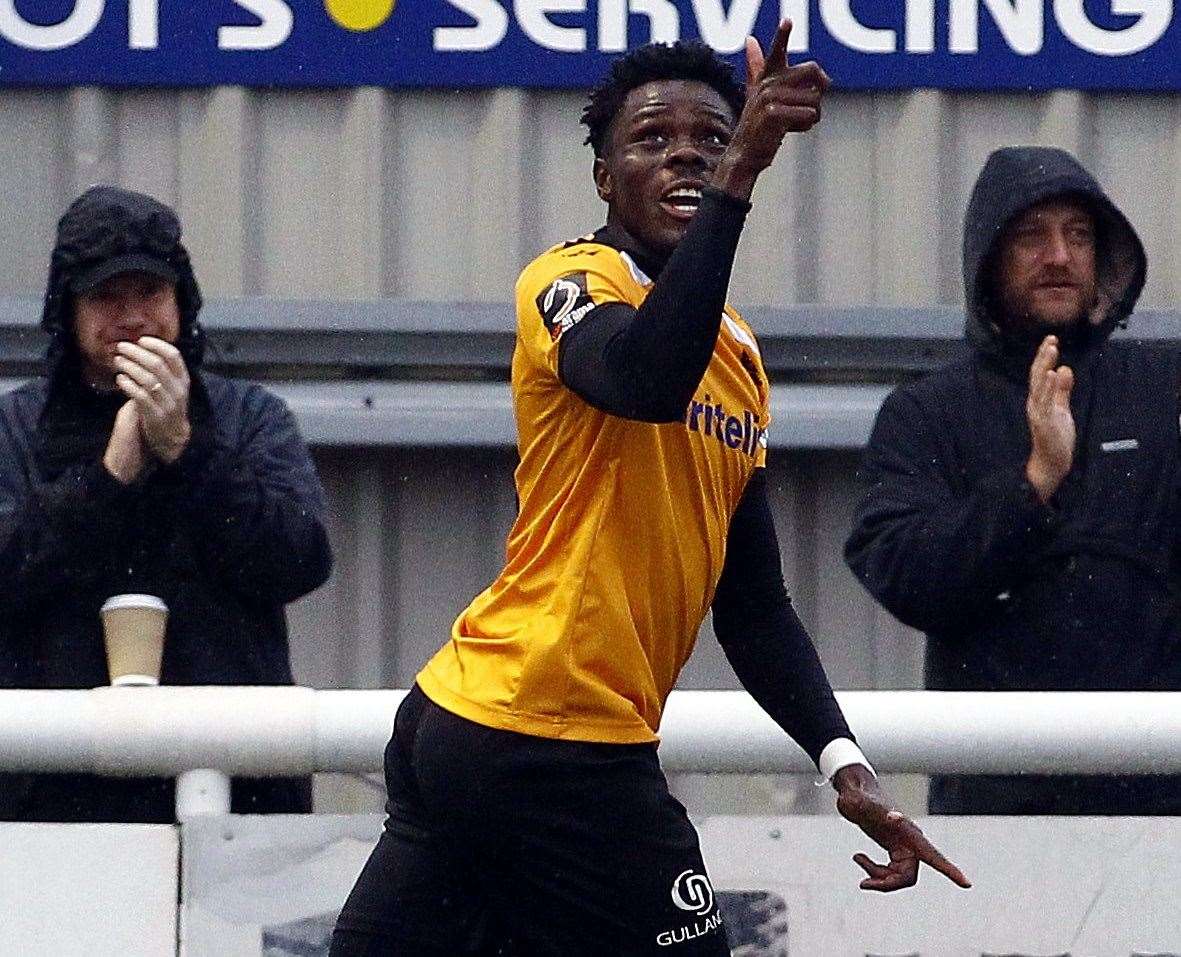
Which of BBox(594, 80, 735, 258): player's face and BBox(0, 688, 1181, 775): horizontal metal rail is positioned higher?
BBox(594, 80, 735, 258): player's face

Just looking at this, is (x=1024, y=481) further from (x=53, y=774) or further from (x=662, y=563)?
(x=53, y=774)

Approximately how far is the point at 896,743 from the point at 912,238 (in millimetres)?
2285

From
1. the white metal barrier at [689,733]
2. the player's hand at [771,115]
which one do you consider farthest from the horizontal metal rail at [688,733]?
the player's hand at [771,115]

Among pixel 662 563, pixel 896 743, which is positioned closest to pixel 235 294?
pixel 896 743

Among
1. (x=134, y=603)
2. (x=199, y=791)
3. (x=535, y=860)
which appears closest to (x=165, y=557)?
(x=134, y=603)

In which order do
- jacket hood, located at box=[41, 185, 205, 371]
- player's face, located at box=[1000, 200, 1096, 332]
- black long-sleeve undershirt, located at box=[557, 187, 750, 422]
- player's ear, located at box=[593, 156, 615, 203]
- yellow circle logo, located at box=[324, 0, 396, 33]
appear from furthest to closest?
yellow circle logo, located at box=[324, 0, 396, 33], player's face, located at box=[1000, 200, 1096, 332], jacket hood, located at box=[41, 185, 205, 371], player's ear, located at box=[593, 156, 615, 203], black long-sleeve undershirt, located at box=[557, 187, 750, 422]

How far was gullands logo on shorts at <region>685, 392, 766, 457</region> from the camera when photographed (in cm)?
292

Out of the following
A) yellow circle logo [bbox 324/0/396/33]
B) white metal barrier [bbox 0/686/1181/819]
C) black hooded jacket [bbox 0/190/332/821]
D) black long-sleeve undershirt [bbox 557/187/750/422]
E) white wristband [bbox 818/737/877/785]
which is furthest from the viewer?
yellow circle logo [bbox 324/0/396/33]

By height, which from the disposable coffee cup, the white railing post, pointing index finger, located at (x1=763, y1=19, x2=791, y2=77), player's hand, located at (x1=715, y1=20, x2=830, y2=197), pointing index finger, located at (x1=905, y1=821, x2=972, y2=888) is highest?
pointing index finger, located at (x1=763, y1=19, x2=791, y2=77)

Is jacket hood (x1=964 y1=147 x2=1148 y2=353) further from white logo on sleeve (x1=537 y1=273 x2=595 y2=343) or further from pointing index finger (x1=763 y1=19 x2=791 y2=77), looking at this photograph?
pointing index finger (x1=763 y1=19 x2=791 y2=77)

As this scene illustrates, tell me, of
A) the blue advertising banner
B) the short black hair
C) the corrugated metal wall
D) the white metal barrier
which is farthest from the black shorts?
the blue advertising banner

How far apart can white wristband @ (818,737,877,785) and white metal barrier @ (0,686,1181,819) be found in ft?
1.31

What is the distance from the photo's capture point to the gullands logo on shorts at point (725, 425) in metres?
2.92

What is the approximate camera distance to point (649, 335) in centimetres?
264
